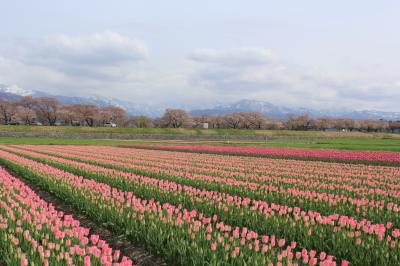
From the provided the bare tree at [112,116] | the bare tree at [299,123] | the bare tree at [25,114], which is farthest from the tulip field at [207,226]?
the bare tree at [299,123]

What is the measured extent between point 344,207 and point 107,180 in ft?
32.4

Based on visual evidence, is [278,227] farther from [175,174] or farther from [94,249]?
[175,174]

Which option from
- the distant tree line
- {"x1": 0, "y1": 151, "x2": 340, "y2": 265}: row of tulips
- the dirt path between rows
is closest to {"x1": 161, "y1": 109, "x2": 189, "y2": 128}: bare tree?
the distant tree line

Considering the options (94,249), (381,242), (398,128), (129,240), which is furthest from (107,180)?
(398,128)

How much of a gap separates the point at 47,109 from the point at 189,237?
149 meters

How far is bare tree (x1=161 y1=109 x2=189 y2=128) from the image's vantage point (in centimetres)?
15925

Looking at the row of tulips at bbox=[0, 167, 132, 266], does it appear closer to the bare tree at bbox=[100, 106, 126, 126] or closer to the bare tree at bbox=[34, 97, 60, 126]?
the bare tree at bbox=[34, 97, 60, 126]

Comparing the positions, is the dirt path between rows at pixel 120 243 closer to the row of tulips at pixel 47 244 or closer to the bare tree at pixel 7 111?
the row of tulips at pixel 47 244

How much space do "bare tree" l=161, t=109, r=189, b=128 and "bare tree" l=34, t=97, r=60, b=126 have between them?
4521cm

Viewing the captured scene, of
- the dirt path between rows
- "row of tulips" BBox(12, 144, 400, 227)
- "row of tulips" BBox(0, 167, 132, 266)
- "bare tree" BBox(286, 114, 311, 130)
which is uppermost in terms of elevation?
"bare tree" BBox(286, 114, 311, 130)

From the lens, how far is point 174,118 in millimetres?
158875

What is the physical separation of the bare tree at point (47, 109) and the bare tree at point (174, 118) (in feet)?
148

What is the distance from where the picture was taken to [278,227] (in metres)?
8.24

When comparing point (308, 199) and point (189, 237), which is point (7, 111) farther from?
point (189, 237)
